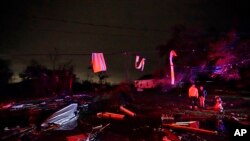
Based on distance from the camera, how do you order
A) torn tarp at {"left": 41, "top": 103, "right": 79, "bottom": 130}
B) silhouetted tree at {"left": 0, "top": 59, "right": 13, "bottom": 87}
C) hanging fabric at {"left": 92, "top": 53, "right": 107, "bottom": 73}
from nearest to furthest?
torn tarp at {"left": 41, "top": 103, "right": 79, "bottom": 130}, hanging fabric at {"left": 92, "top": 53, "right": 107, "bottom": 73}, silhouetted tree at {"left": 0, "top": 59, "right": 13, "bottom": 87}

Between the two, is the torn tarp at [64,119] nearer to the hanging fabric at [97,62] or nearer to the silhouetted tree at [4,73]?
the hanging fabric at [97,62]

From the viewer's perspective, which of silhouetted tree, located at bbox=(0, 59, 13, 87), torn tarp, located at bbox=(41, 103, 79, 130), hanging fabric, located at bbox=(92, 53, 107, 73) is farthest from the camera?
silhouetted tree, located at bbox=(0, 59, 13, 87)

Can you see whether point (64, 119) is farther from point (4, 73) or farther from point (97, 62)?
point (4, 73)

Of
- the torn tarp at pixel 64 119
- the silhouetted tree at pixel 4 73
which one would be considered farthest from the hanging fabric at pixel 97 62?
the silhouetted tree at pixel 4 73

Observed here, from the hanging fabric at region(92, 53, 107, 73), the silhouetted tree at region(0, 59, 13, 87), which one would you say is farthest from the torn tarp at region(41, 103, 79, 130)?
the silhouetted tree at region(0, 59, 13, 87)

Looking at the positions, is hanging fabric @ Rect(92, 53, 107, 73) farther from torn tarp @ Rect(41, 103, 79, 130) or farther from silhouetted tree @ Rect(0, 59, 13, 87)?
silhouetted tree @ Rect(0, 59, 13, 87)

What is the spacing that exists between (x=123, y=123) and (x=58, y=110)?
3.84 metres

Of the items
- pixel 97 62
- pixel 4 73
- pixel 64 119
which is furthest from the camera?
pixel 4 73

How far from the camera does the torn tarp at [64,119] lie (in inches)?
635

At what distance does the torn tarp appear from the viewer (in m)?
16.1

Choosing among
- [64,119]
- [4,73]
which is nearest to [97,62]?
[64,119]

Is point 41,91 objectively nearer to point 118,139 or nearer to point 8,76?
point 8,76

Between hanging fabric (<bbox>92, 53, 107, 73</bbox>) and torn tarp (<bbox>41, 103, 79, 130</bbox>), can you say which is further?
hanging fabric (<bbox>92, 53, 107, 73</bbox>)

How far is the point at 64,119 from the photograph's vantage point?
678 inches
